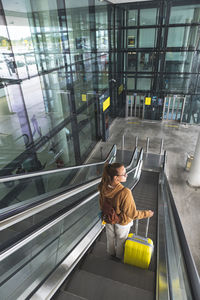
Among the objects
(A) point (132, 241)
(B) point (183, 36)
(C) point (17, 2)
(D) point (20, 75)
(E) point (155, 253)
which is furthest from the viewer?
(B) point (183, 36)

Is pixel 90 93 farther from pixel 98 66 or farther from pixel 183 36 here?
pixel 183 36

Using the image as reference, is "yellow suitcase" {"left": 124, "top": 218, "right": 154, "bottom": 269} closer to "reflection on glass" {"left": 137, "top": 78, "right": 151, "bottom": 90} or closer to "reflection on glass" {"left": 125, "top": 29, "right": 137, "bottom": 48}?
"reflection on glass" {"left": 137, "top": 78, "right": 151, "bottom": 90}

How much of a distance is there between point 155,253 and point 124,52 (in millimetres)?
13675

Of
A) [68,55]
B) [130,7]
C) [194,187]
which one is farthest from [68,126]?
[130,7]

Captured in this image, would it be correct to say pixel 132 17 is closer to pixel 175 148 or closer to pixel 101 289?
pixel 175 148

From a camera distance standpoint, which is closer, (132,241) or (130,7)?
(132,241)

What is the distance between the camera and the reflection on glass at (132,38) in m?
13.3

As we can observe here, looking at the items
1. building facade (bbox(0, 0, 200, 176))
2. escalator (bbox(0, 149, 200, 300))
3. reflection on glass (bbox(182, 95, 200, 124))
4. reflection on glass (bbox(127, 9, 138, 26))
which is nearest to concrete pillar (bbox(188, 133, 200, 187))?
building facade (bbox(0, 0, 200, 176))

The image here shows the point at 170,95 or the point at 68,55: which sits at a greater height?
the point at 68,55

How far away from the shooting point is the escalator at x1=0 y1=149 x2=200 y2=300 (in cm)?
173

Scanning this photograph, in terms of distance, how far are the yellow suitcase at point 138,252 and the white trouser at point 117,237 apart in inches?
4.1

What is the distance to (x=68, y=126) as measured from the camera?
336 inches

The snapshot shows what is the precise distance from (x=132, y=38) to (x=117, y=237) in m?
→ 13.9

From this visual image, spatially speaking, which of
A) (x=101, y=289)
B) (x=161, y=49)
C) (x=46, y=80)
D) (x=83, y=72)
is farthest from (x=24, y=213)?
(x=161, y=49)
